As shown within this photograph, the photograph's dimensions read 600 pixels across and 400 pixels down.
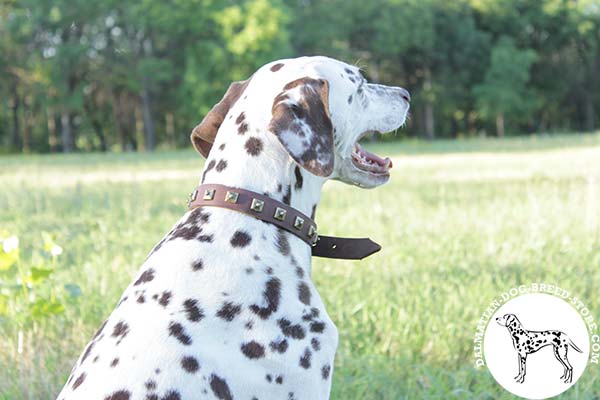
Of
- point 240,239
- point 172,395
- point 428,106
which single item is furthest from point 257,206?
point 428,106

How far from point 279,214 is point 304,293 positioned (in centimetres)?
30

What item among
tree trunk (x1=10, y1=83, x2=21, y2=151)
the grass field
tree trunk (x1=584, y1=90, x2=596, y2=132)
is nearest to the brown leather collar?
the grass field

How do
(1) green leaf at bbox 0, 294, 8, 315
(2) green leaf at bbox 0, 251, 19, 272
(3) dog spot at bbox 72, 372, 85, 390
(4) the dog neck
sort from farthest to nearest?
(1) green leaf at bbox 0, 294, 8, 315, (2) green leaf at bbox 0, 251, 19, 272, (4) the dog neck, (3) dog spot at bbox 72, 372, 85, 390

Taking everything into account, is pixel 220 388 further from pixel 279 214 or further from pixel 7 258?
pixel 7 258

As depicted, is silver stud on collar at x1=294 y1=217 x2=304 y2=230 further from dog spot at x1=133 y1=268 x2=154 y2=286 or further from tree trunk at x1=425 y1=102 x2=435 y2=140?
tree trunk at x1=425 y1=102 x2=435 y2=140

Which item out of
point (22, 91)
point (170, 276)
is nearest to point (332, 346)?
point (170, 276)

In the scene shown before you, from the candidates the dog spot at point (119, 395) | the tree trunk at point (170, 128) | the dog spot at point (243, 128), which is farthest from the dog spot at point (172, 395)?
the tree trunk at point (170, 128)

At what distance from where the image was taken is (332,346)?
8.79 feet

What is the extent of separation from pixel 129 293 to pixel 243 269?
0.40 meters

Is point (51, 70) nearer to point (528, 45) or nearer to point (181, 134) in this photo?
point (181, 134)

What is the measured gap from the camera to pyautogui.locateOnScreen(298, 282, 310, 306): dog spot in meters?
2.69

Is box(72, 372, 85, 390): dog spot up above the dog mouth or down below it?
below

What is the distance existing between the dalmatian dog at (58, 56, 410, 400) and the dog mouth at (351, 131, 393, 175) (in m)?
0.20

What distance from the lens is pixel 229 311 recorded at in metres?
2.51
